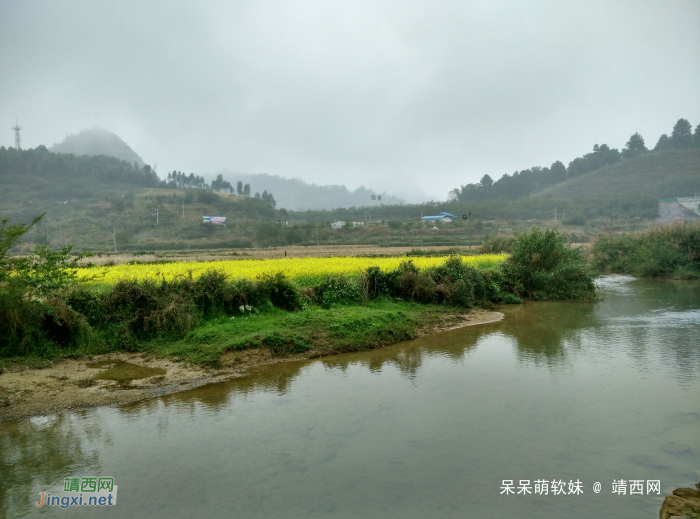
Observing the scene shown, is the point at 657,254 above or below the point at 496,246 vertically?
below

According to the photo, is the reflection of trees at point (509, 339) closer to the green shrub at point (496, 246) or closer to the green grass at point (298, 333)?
the green grass at point (298, 333)

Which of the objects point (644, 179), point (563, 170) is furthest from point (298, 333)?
point (563, 170)

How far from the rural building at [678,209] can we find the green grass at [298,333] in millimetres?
48373

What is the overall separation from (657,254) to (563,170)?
258ft

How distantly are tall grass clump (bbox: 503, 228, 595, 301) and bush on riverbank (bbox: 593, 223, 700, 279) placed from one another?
22.4ft

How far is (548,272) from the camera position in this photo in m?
16.9

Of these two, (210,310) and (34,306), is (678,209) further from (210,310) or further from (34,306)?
(34,306)

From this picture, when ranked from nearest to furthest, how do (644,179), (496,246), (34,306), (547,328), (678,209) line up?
1. (34,306)
2. (547,328)
3. (496,246)
4. (678,209)
5. (644,179)

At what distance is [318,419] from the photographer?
6035mm

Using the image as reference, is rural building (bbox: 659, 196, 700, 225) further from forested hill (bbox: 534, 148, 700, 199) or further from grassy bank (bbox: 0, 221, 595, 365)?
grassy bank (bbox: 0, 221, 595, 365)

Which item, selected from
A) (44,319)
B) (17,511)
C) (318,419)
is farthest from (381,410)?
(44,319)

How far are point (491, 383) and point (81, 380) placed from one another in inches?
267

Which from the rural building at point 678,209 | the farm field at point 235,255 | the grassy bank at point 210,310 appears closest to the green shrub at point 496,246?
the farm field at point 235,255

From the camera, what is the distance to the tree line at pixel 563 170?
82.7 metres
